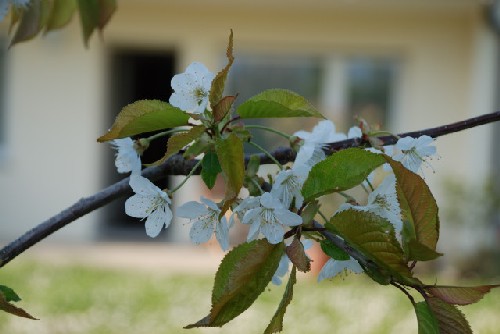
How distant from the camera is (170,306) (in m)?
5.07

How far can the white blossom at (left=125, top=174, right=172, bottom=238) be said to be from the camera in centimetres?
70

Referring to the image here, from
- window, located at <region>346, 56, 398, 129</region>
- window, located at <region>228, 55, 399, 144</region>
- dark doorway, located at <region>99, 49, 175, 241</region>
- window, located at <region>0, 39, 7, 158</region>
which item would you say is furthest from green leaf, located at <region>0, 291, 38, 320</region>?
window, located at <region>0, 39, 7, 158</region>

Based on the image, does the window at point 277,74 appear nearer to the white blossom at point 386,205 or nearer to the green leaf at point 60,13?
the green leaf at point 60,13

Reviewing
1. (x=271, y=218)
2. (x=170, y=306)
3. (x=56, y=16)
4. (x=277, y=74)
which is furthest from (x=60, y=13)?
(x=277, y=74)

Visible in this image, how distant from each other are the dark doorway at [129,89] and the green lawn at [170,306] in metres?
2.14

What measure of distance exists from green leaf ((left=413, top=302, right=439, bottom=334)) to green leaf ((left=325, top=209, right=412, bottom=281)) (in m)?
0.05

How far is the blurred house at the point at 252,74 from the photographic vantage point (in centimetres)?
770

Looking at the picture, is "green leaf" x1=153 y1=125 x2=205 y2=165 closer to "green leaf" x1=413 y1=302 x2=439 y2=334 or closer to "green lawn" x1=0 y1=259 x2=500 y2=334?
"green leaf" x1=413 y1=302 x2=439 y2=334

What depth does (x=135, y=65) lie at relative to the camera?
927cm

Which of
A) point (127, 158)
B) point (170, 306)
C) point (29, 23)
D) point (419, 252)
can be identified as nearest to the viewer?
point (419, 252)

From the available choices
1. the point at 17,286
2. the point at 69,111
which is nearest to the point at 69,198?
the point at 69,111

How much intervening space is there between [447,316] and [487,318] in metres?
4.45

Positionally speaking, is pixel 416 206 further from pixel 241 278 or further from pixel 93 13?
pixel 93 13

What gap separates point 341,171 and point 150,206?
0.69ft
